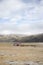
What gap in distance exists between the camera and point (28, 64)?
27.2 meters

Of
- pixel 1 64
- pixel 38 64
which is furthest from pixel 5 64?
pixel 38 64

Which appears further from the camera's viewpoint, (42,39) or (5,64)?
(42,39)

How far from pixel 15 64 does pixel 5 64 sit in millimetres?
1427

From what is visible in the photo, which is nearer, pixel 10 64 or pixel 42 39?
pixel 10 64

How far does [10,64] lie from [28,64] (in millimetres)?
2536

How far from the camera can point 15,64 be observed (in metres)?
27.1

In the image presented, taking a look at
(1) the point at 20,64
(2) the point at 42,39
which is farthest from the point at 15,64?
(2) the point at 42,39

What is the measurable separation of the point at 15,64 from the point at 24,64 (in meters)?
1.26

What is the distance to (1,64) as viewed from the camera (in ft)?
86.9

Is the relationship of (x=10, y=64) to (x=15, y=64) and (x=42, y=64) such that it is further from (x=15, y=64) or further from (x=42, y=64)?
(x=42, y=64)

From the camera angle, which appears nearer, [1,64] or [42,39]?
[1,64]

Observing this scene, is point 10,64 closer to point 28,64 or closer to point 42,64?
point 28,64

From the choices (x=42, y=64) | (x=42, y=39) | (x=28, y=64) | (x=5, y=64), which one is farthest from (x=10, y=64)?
(x=42, y=39)

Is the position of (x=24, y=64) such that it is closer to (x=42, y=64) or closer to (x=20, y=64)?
(x=20, y=64)
